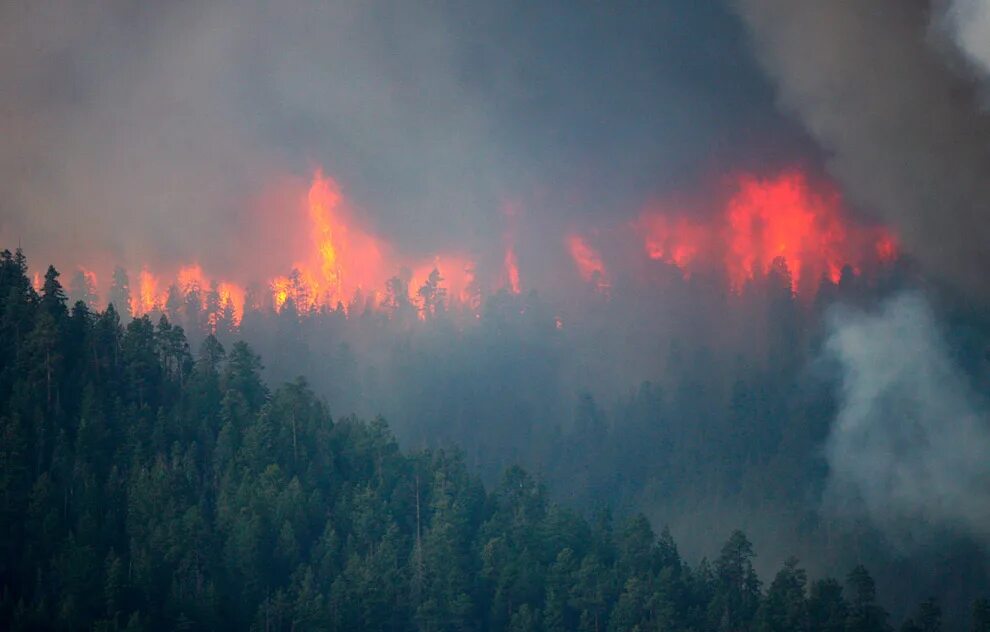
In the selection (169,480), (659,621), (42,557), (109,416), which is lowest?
(659,621)

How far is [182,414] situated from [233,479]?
14.0 m

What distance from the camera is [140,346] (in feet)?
562

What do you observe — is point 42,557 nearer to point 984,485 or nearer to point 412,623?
point 412,623

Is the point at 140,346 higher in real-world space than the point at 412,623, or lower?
higher

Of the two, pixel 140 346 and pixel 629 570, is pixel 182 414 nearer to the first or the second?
pixel 140 346

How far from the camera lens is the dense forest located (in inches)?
5669

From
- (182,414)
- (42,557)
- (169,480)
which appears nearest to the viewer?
(42,557)

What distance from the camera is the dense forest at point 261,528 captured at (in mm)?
144000

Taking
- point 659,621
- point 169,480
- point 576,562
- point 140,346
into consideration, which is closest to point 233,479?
point 169,480

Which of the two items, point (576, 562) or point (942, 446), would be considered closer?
point (576, 562)

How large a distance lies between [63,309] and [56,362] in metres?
11.7

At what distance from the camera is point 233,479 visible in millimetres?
159875

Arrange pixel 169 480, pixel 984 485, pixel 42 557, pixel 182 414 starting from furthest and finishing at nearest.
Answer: pixel 984 485 < pixel 182 414 < pixel 169 480 < pixel 42 557

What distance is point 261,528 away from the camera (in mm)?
153625
